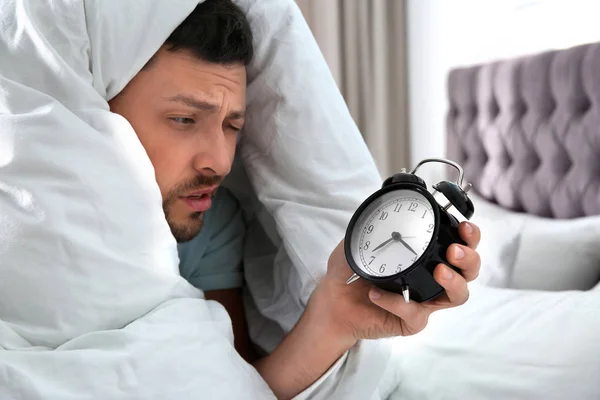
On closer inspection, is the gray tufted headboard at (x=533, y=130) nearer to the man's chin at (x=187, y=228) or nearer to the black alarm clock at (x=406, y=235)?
the black alarm clock at (x=406, y=235)

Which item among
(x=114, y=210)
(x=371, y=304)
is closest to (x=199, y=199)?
(x=114, y=210)

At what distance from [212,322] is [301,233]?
0.27 meters

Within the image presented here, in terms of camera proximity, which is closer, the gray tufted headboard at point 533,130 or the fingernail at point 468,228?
the fingernail at point 468,228

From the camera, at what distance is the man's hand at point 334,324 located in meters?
0.89

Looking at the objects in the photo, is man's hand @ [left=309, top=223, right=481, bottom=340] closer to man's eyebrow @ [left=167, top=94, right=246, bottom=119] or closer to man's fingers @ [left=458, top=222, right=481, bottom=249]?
man's fingers @ [left=458, top=222, right=481, bottom=249]

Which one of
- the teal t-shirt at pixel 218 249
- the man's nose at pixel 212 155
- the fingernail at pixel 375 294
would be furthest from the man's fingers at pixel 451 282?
the teal t-shirt at pixel 218 249

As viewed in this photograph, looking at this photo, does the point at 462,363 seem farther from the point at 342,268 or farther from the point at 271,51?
the point at 271,51

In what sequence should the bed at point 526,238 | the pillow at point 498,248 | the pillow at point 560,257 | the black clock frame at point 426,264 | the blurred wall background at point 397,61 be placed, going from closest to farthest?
1. the black clock frame at point 426,264
2. the bed at point 526,238
3. the pillow at point 560,257
4. the pillow at point 498,248
5. the blurred wall background at point 397,61

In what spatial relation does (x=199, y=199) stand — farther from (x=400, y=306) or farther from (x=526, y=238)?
(x=526, y=238)

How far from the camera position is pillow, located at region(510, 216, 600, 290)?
150 centimetres

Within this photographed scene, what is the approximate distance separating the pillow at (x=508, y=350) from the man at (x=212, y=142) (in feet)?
0.88

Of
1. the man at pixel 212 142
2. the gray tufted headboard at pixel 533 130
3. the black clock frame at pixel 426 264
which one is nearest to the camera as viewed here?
the black clock frame at pixel 426 264

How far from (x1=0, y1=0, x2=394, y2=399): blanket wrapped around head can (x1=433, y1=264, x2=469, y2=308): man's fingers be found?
0.99ft

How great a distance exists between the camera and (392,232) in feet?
2.85
